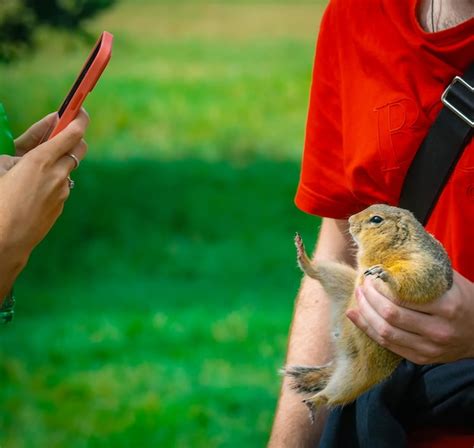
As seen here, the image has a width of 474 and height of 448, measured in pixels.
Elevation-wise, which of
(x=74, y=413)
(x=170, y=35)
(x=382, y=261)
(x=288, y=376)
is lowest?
(x=170, y=35)

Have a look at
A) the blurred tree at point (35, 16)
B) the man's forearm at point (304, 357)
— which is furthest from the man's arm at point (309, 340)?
the blurred tree at point (35, 16)

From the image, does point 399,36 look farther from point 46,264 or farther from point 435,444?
point 46,264

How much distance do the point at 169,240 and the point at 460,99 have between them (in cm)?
639

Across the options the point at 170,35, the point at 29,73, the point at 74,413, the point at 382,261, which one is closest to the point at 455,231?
the point at 382,261

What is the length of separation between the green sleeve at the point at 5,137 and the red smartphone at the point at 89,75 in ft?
0.51

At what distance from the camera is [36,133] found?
7.91 feet

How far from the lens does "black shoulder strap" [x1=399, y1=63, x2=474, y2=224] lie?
2.12 metres

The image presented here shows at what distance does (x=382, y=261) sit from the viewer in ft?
6.97

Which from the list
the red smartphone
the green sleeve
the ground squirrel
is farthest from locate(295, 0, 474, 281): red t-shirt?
the green sleeve

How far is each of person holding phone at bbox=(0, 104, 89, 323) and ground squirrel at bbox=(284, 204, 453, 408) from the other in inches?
18.9

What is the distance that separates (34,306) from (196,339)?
136 centimetres

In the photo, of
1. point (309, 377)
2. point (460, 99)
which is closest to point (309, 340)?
point (309, 377)

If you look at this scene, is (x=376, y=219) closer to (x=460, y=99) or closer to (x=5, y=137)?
(x=460, y=99)

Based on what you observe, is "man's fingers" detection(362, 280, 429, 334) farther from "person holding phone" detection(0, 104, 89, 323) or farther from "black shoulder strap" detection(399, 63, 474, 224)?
"person holding phone" detection(0, 104, 89, 323)
